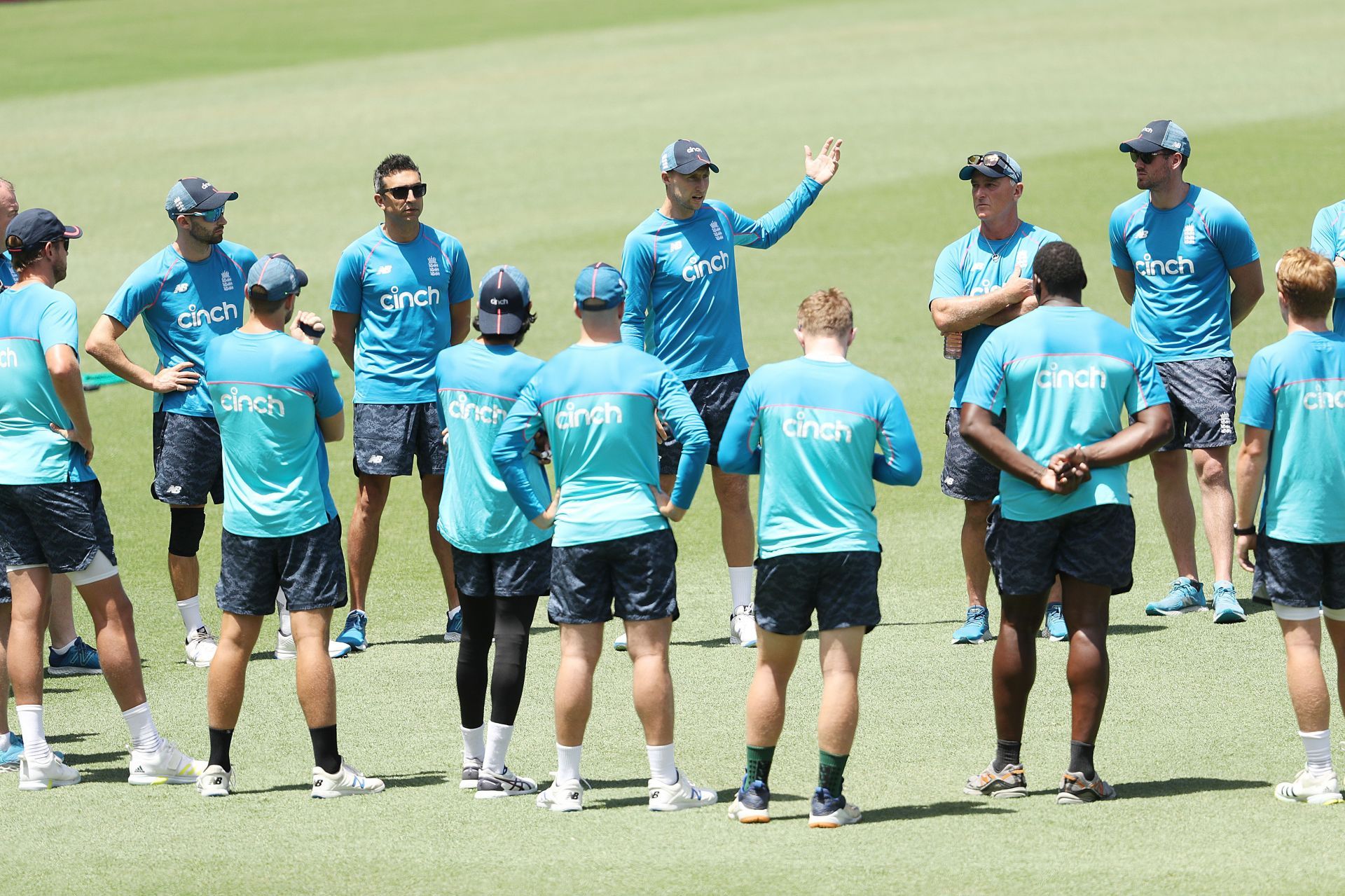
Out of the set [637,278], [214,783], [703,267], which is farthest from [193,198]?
[214,783]

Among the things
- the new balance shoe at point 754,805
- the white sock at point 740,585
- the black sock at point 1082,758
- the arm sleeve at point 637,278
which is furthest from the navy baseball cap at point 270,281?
the black sock at point 1082,758

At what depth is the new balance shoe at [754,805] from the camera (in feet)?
21.9

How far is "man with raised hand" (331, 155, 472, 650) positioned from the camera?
9711mm

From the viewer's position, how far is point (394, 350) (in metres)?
9.84

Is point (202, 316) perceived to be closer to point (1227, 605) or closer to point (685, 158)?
point (685, 158)

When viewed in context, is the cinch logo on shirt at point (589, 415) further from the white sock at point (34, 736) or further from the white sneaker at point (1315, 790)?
the white sneaker at point (1315, 790)

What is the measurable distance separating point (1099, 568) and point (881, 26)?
30866 mm

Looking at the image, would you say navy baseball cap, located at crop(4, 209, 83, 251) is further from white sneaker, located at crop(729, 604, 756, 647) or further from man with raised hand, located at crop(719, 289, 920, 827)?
white sneaker, located at crop(729, 604, 756, 647)

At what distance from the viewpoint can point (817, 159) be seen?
1036cm

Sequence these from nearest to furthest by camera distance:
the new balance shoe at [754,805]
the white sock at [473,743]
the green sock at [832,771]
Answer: the green sock at [832,771] → the new balance shoe at [754,805] → the white sock at [473,743]

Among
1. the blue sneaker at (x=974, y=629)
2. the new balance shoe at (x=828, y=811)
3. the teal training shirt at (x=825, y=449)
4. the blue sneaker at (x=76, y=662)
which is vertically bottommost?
the new balance shoe at (x=828, y=811)

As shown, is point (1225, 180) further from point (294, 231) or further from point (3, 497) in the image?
point (3, 497)

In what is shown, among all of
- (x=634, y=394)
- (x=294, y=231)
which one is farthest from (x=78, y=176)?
(x=634, y=394)

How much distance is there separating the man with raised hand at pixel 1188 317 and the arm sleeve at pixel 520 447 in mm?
3866
